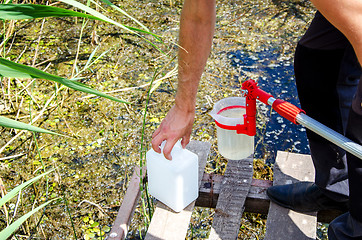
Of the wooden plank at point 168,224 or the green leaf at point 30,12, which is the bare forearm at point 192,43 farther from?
the green leaf at point 30,12

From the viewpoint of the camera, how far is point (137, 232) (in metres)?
2.26

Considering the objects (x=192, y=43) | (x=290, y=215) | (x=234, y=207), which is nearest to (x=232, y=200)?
Answer: (x=234, y=207)

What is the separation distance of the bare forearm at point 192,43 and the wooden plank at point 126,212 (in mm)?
469

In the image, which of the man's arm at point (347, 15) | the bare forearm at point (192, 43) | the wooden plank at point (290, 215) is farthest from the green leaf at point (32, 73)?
the wooden plank at point (290, 215)

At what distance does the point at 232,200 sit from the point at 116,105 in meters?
1.34

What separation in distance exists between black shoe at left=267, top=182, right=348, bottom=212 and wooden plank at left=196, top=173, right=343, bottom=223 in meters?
0.06

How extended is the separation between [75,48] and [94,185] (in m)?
1.45

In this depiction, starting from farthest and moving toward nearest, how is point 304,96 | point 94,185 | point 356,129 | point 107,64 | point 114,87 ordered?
1. point 107,64
2. point 114,87
3. point 94,185
4. point 304,96
5. point 356,129

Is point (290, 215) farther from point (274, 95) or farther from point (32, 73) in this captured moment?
point (32, 73)

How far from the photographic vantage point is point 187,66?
1776mm

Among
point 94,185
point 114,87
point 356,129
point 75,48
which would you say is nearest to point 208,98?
point 114,87

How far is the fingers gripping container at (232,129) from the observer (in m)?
2.01

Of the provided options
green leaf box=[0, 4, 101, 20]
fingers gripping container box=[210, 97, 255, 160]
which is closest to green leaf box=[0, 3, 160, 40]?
green leaf box=[0, 4, 101, 20]

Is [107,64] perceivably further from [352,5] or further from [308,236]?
[352,5]
